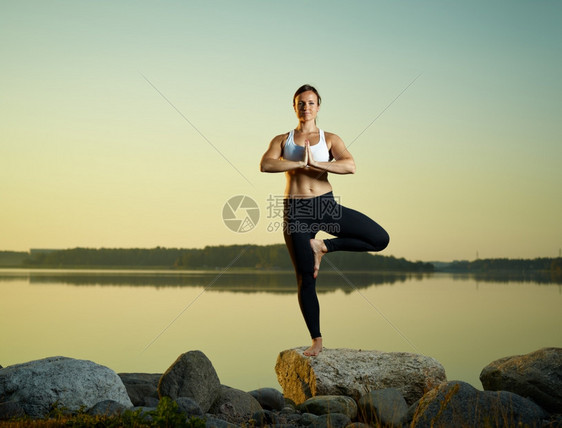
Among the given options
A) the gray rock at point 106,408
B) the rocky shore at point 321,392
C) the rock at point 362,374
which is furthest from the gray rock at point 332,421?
the gray rock at point 106,408

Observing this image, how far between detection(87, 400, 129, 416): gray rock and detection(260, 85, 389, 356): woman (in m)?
2.61

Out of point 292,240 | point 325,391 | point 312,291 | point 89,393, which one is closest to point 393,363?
point 325,391

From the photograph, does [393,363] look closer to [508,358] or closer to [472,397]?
[508,358]

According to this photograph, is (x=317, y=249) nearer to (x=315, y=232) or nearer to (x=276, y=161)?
(x=315, y=232)

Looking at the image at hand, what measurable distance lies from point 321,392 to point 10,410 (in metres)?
3.64

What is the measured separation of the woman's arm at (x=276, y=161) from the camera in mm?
7086

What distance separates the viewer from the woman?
23.8 ft

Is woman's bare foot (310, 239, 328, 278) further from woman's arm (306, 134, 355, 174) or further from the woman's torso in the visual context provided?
woman's arm (306, 134, 355, 174)

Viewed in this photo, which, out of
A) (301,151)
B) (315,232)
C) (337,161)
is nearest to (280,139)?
(301,151)

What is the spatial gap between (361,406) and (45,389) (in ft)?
11.6

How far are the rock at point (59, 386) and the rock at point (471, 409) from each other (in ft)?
10.3

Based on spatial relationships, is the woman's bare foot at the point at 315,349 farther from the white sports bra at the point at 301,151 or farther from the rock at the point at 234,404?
the white sports bra at the point at 301,151

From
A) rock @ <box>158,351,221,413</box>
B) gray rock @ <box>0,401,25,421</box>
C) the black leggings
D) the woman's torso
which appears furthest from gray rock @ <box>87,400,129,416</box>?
the woman's torso

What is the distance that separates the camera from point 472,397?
5473mm
